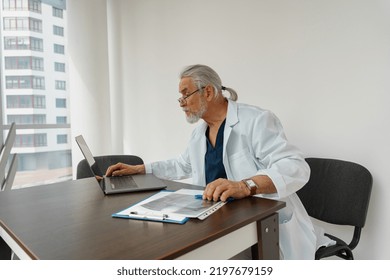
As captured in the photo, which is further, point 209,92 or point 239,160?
point 209,92

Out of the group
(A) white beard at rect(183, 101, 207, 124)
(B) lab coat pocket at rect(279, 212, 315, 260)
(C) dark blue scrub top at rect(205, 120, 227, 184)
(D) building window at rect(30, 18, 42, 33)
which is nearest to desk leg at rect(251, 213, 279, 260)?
(B) lab coat pocket at rect(279, 212, 315, 260)

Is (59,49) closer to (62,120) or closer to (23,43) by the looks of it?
(23,43)

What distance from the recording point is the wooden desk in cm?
65

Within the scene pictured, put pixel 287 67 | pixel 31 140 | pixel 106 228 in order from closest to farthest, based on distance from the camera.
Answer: pixel 106 228 < pixel 287 67 < pixel 31 140

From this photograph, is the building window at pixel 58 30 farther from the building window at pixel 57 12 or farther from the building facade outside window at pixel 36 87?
Answer: the building window at pixel 57 12

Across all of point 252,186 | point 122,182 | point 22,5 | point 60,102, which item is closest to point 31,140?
point 60,102

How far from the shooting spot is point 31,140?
3.10m

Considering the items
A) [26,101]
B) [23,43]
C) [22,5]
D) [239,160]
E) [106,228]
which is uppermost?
[22,5]

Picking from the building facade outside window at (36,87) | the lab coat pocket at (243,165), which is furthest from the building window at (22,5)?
the lab coat pocket at (243,165)

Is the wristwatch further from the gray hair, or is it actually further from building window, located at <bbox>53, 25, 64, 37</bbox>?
building window, located at <bbox>53, 25, 64, 37</bbox>

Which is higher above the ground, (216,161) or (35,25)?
(35,25)

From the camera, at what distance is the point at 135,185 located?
1244mm

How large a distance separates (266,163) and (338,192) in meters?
0.52
